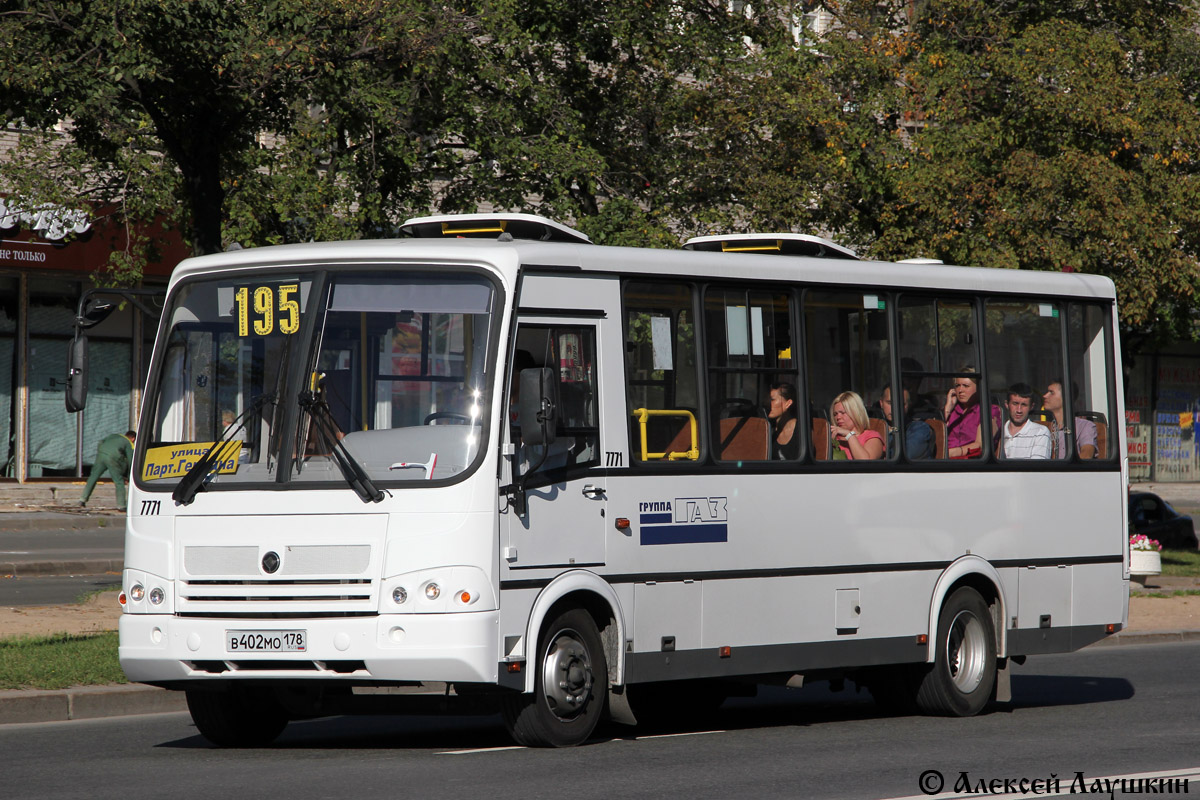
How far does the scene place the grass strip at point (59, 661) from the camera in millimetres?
11695

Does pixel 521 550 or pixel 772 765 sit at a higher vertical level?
pixel 521 550

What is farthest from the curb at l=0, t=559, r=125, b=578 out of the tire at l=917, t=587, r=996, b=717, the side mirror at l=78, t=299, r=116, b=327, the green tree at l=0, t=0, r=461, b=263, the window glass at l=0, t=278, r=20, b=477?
the tire at l=917, t=587, r=996, b=717

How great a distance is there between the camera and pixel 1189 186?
24.3m

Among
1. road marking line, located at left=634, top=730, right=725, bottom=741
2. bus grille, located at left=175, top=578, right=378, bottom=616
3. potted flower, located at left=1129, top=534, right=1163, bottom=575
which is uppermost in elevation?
bus grille, located at left=175, top=578, right=378, bottom=616

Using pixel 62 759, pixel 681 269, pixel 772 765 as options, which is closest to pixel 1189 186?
pixel 681 269

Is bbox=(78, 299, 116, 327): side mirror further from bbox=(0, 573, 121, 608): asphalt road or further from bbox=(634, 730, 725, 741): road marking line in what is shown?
bbox=(0, 573, 121, 608): asphalt road

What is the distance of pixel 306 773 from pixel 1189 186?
18.7m

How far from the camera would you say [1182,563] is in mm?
28172

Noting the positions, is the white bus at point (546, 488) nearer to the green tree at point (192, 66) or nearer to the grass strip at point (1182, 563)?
the green tree at point (192, 66)

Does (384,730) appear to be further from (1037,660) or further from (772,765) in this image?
(1037,660)

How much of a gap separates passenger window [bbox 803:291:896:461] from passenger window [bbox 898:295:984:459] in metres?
0.25

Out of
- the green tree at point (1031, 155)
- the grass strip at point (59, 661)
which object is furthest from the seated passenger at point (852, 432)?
the green tree at point (1031, 155)

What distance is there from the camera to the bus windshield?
925 cm

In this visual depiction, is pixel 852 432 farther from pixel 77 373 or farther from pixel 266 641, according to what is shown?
pixel 77 373
